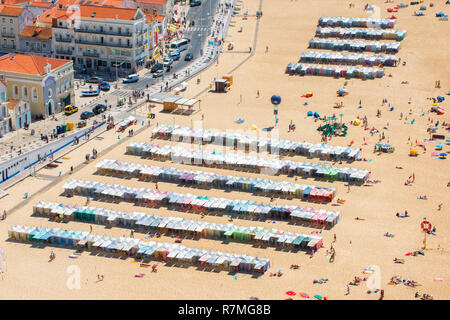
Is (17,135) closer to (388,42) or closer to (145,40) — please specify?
(145,40)

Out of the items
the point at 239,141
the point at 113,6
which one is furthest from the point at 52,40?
the point at 239,141

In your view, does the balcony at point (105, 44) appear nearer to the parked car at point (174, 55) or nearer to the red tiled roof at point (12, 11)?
the red tiled roof at point (12, 11)

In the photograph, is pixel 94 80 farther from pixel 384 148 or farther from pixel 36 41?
pixel 384 148

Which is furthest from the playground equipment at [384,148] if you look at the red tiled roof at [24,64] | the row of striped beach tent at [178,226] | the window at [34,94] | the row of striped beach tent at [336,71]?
the window at [34,94]

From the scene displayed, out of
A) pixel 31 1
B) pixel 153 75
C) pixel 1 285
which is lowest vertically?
pixel 1 285

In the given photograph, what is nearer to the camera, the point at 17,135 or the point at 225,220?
the point at 225,220

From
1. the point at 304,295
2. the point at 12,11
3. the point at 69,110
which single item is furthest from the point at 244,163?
the point at 12,11
